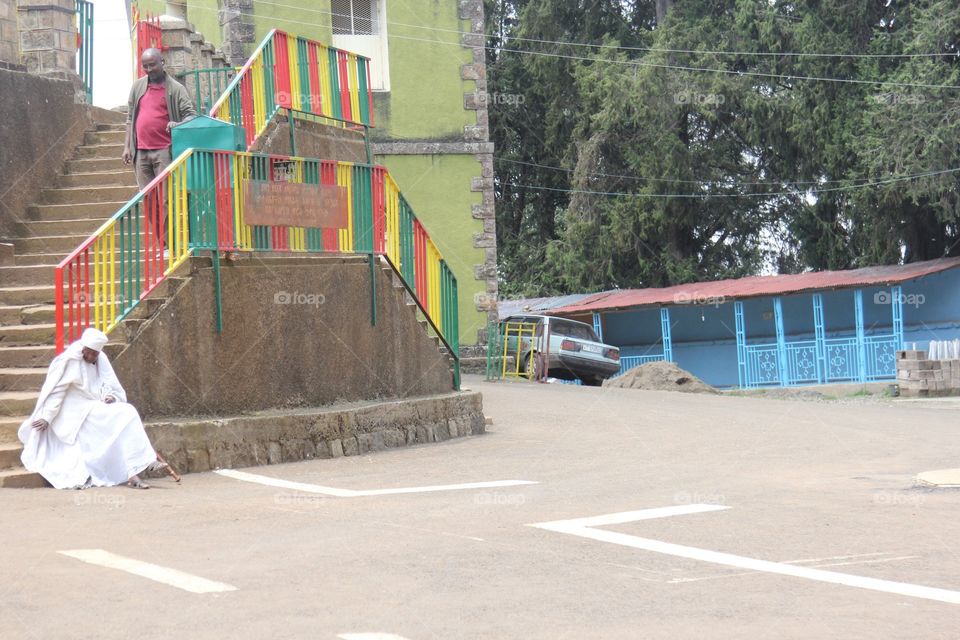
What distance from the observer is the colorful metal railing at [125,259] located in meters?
10.2

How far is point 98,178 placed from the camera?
1429cm

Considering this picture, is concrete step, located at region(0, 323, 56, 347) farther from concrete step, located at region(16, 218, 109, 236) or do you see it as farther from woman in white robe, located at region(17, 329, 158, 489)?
concrete step, located at region(16, 218, 109, 236)

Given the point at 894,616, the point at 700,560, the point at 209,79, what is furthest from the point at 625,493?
the point at 209,79

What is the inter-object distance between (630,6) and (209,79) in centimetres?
2535

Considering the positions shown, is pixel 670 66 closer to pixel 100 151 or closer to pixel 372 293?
pixel 100 151

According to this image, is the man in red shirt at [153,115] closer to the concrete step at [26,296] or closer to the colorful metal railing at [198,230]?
the colorful metal railing at [198,230]

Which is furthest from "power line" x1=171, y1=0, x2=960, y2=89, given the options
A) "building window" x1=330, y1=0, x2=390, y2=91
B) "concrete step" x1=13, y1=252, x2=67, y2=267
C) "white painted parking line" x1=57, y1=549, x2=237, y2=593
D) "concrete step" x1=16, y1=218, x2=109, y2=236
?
"white painted parking line" x1=57, y1=549, x2=237, y2=593

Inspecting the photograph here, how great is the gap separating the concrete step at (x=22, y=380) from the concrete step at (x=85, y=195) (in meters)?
3.66

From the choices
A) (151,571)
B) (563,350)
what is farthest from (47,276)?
(563,350)

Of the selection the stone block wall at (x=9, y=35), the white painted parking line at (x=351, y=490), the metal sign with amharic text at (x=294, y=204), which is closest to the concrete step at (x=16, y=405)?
the white painted parking line at (x=351, y=490)

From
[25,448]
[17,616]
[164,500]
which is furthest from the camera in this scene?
[25,448]

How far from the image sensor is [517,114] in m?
40.6

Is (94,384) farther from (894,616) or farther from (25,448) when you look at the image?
(894,616)

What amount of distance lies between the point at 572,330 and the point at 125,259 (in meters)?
17.3
